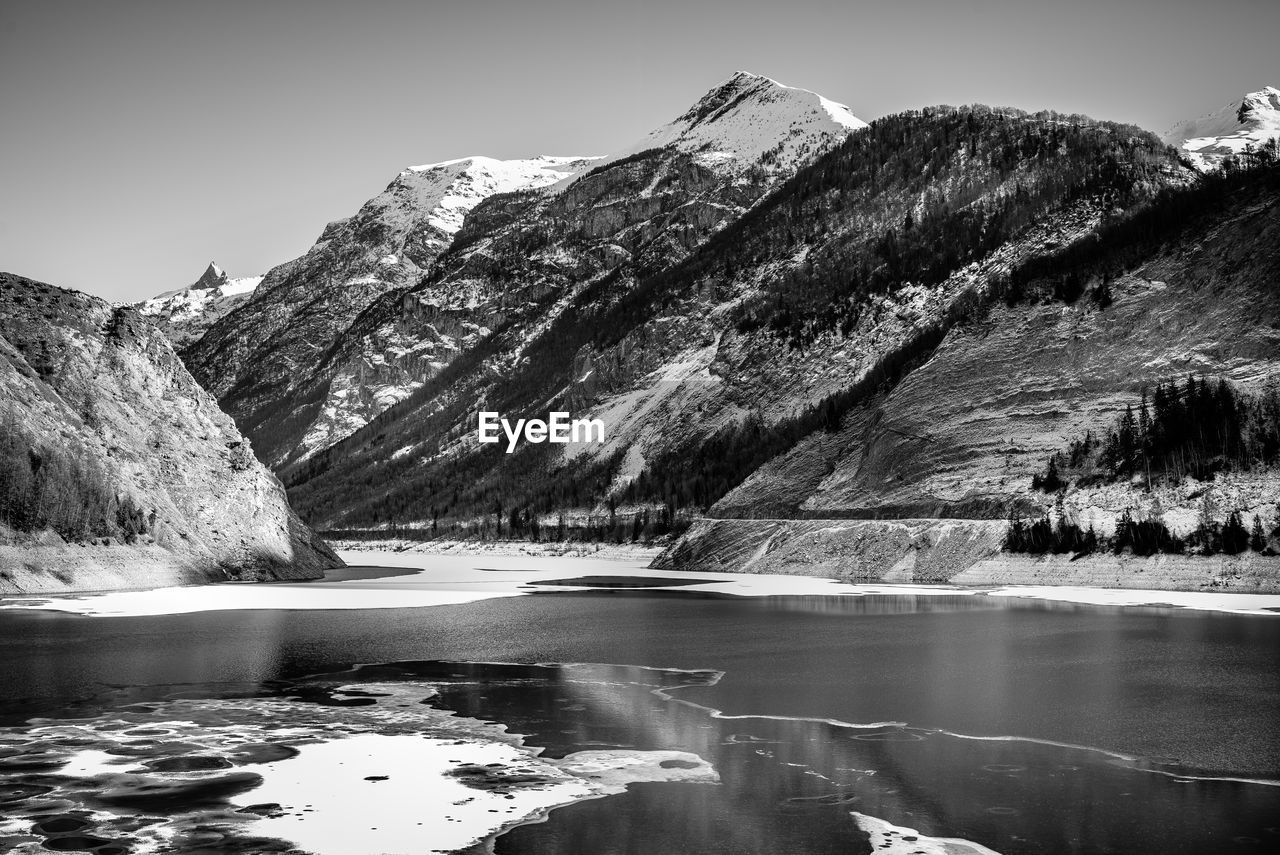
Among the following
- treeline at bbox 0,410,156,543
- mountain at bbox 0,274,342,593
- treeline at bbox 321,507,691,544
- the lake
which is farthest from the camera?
treeline at bbox 321,507,691,544

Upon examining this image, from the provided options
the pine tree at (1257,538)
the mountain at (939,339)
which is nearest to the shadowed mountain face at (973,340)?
the mountain at (939,339)

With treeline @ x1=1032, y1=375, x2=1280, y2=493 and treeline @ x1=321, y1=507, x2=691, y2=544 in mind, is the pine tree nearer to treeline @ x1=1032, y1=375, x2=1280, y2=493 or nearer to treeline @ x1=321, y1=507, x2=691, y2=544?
treeline @ x1=1032, y1=375, x2=1280, y2=493

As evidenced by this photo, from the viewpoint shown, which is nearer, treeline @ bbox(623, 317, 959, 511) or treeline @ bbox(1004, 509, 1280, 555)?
treeline @ bbox(1004, 509, 1280, 555)

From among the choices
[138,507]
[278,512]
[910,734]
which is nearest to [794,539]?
[278,512]

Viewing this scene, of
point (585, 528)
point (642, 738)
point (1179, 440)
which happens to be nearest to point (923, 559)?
point (1179, 440)

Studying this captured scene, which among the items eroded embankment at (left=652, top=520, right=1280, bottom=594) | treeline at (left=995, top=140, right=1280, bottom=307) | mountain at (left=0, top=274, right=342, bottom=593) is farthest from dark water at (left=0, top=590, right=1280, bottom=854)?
treeline at (left=995, top=140, right=1280, bottom=307)

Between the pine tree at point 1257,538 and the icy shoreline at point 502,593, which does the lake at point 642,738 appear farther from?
the pine tree at point 1257,538
